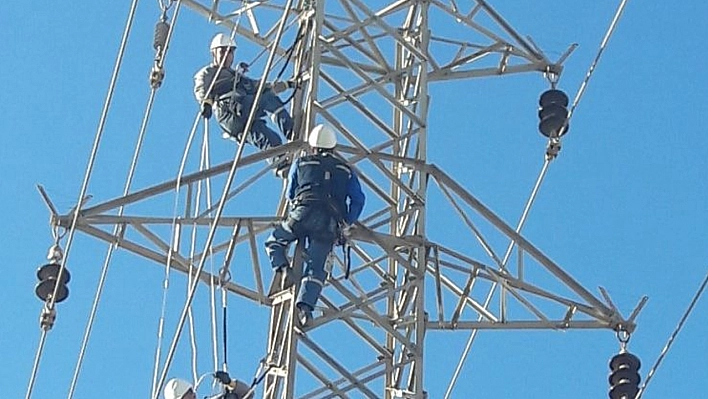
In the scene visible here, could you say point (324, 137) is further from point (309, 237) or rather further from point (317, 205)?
point (309, 237)

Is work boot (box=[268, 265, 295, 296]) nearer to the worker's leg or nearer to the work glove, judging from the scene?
the worker's leg

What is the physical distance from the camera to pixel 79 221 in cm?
1873

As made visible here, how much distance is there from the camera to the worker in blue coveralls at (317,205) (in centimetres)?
1884

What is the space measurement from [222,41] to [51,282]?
11.5 feet

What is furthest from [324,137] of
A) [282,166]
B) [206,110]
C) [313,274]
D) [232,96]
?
[206,110]

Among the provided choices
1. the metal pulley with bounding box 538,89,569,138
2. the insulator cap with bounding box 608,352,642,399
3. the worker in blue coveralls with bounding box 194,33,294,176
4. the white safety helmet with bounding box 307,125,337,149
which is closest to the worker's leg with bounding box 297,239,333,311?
the white safety helmet with bounding box 307,125,337,149

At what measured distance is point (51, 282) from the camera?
20.2 meters

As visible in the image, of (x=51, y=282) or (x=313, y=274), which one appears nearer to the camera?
(x=313, y=274)

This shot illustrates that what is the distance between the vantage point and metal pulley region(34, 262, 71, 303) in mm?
20078

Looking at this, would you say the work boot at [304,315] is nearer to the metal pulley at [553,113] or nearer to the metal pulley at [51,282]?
the metal pulley at [51,282]

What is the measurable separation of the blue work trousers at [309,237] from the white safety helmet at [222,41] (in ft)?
11.8

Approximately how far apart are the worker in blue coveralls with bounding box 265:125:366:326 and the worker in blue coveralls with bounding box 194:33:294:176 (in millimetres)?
1430

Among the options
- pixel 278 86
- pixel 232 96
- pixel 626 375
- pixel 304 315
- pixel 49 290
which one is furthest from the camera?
pixel 232 96

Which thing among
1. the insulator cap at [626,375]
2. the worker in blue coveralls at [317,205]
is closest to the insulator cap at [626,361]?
the insulator cap at [626,375]
